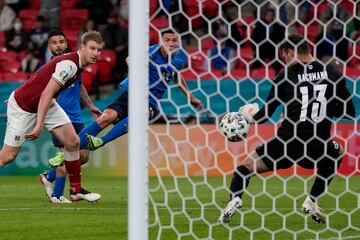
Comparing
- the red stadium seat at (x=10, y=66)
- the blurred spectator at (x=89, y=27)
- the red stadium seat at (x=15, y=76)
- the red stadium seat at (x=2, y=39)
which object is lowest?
the red stadium seat at (x=15, y=76)

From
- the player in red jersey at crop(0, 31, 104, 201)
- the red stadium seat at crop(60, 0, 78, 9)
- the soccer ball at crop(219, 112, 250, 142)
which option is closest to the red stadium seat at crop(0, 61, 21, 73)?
the red stadium seat at crop(60, 0, 78, 9)

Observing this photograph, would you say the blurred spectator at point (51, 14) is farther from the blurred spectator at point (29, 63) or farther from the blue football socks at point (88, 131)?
the blue football socks at point (88, 131)

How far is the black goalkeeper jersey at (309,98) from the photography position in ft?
27.3

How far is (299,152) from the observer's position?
852cm

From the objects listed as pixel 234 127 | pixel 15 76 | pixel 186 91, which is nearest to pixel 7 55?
pixel 15 76

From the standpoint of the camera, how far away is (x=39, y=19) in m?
16.9

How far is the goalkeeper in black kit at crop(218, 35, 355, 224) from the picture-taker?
8.25 metres

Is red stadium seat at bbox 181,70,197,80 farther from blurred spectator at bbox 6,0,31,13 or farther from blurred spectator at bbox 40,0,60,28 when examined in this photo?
blurred spectator at bbox 6,0,31,13

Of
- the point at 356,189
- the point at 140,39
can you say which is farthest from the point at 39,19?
the point at 140,39

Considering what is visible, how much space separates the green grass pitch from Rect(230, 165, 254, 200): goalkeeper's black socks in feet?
0.32

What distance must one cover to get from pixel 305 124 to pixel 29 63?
8640 mm

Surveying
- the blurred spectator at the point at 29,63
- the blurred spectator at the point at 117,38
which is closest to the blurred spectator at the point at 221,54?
the blurred spectator at the point at 117,38

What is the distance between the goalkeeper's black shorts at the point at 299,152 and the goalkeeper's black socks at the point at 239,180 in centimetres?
17

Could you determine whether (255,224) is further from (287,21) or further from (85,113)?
(85,113)
